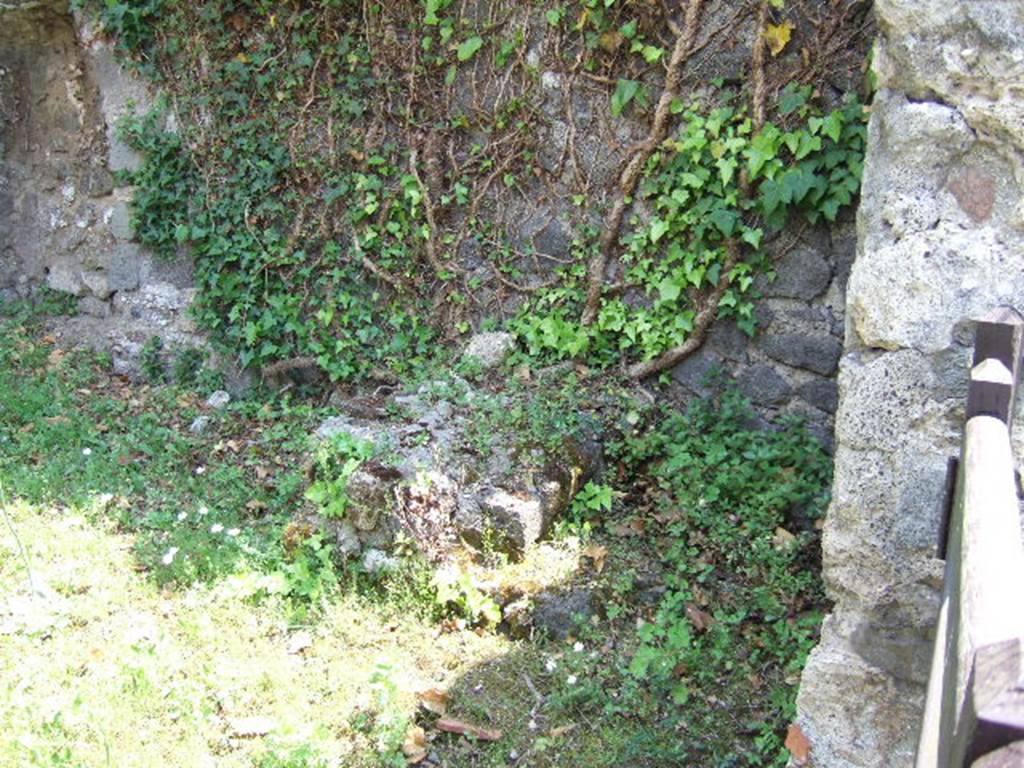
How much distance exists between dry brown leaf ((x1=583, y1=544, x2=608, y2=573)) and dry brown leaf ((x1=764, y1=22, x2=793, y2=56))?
2.08 meters

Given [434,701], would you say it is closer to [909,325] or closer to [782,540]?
[782,540]

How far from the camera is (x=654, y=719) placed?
2709mm

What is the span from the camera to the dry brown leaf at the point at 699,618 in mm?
3061

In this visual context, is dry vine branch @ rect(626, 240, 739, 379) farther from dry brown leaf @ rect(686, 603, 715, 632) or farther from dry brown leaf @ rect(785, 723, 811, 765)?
dry brown leaf @ rect(785, 723, 811, 765)

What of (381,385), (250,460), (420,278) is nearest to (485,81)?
(420,278)

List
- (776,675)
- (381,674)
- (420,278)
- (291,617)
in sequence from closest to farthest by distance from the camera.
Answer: (381,674) → (776,675) → (291,617) → (420,278)

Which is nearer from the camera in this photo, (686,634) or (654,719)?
(654,719)

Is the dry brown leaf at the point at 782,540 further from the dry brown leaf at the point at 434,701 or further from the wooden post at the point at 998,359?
the wooden post at the point at 998,359

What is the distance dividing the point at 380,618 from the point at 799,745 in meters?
1.51

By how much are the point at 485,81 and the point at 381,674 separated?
2885 mm

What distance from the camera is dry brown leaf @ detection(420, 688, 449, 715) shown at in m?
2.73

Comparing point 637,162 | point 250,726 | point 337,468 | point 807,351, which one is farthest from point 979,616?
point 637,162

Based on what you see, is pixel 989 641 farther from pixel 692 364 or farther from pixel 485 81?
A: pixel 485 81

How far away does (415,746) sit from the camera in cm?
259
